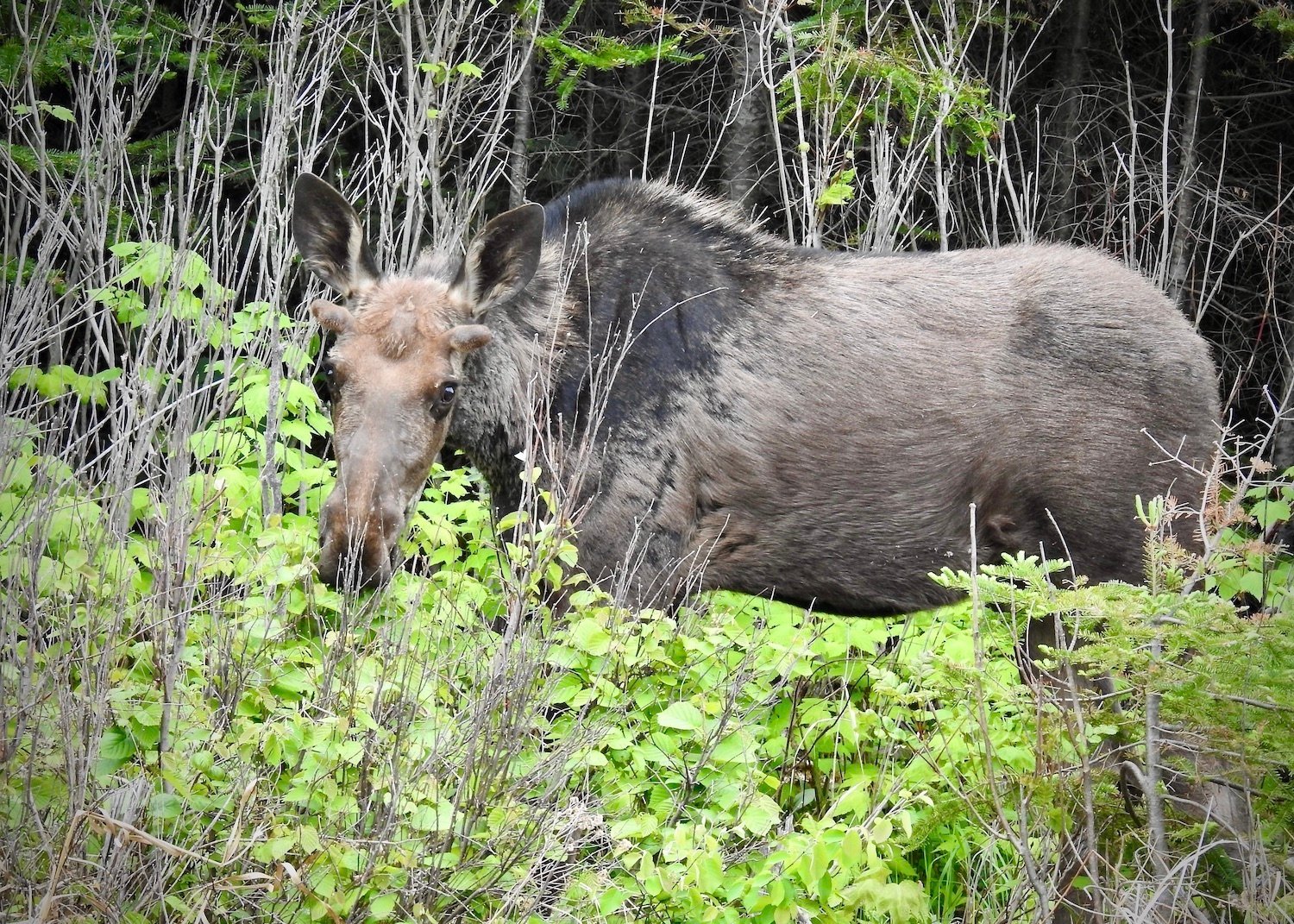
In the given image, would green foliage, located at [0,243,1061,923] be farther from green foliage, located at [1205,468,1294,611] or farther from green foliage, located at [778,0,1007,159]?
green foliage, located at [778,0,1007,159]

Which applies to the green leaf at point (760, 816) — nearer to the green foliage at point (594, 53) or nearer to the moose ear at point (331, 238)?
the moose ear at point (331, 238)

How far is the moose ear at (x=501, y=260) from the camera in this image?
501 cm

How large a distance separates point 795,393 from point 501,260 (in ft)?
4.70

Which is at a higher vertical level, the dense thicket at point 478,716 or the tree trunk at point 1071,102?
the tree trunk at point 1071,102

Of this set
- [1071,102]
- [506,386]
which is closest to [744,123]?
[1071,102]

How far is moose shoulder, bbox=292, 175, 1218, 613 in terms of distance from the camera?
519cm

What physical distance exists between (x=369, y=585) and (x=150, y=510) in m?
0.82

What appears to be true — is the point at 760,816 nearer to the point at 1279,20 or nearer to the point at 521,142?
the point at 521,142

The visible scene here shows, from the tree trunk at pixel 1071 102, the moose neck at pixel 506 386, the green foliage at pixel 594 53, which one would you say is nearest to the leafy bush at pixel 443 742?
the moose neck at pixel 506 386

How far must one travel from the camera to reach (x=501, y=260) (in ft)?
16.8

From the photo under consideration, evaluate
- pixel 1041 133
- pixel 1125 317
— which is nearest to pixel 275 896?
pixel 1125 317

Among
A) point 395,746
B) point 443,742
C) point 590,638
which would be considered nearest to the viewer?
point 395,746

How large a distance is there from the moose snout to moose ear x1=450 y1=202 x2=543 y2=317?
1099mm

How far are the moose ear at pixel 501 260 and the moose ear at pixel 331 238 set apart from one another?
43cm
